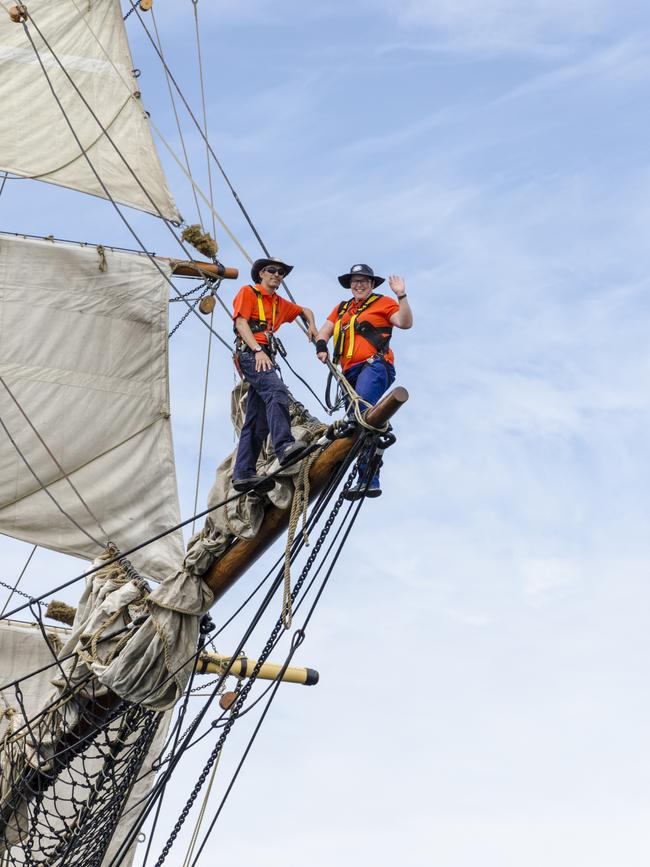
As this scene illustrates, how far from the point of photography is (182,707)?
41.9 feet

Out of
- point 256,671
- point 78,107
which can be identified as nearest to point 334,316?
point 256,671

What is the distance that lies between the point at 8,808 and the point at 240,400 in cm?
409

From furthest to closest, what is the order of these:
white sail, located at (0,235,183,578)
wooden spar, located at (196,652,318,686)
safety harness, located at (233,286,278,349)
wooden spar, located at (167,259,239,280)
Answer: wooden spar, located at (167,259,239,280)
white sail, located at (0,235,183,578)
wooden spar, located at (196,652,318,686)
safety harness, located at (233,286,278,349)

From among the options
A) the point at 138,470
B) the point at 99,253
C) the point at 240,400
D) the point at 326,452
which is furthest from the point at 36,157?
the point at 326,452

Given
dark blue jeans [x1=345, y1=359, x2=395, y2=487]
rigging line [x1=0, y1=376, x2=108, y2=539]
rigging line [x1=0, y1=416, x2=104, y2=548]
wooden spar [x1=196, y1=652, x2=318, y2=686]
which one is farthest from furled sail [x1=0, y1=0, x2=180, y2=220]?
dark blue jeans [x1=345, y1=359, x2=395, y2=487]

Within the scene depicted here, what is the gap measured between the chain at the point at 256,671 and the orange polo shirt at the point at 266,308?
1239 mm

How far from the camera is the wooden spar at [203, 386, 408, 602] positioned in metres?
11.1

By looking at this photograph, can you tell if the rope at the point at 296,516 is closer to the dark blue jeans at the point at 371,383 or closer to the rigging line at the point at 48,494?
the dark blue jeans at the point at 371,383

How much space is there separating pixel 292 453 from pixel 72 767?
149 inches

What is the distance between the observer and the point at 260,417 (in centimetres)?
1184

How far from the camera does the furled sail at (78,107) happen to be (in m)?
18.1

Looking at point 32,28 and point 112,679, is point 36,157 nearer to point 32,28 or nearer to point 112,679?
point 32,28

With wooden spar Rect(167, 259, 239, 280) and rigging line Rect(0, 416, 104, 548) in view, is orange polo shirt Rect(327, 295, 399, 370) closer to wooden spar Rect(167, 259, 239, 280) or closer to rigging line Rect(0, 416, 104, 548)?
rigging line Rect(0, 416, 104, 548)

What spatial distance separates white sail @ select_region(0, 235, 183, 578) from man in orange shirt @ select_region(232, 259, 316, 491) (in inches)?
213
